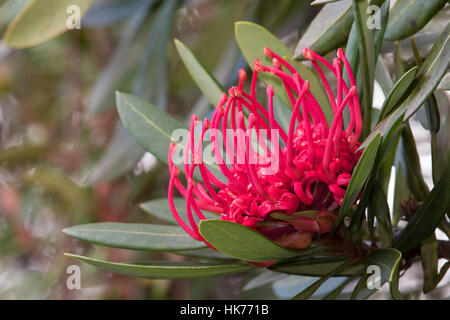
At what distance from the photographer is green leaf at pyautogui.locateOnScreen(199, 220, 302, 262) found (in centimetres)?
38

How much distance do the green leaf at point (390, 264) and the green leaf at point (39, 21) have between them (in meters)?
0.38

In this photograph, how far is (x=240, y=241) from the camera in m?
0.40

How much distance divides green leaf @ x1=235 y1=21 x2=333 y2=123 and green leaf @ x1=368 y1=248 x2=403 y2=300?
13cm

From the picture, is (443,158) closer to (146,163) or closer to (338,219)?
(338,219)

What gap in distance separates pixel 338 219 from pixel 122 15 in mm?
593

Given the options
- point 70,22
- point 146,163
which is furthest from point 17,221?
point 70,22

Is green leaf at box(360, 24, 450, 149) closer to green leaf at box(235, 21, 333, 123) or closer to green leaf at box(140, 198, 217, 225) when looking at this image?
green leaf at box(235, 21, 333, 123)

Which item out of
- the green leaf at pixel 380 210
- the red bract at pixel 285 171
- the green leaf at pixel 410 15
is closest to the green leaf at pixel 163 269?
the red bract at pixel 285 171

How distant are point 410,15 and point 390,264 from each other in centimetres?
20

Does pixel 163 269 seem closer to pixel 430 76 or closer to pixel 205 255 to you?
pixel 205 255

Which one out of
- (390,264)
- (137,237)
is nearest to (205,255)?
(137,237)

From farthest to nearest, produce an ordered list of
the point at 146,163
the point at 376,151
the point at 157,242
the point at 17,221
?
the point at 17,221, the point at 146,163, the point at 157,242, the point at 376,151

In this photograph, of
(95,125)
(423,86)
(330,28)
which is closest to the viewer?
(423,86)

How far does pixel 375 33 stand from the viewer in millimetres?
437
